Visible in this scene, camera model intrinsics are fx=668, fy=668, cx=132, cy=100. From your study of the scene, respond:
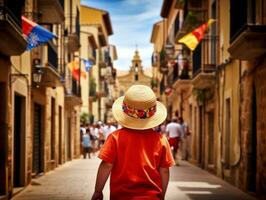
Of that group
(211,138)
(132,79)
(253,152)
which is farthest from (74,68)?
(132,79)

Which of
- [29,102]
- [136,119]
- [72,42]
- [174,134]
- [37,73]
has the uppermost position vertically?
[72,42]

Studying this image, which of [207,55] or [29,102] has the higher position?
[207,55]

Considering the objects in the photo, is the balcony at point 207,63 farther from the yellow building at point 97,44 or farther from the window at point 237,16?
the yellow building at point 97,44

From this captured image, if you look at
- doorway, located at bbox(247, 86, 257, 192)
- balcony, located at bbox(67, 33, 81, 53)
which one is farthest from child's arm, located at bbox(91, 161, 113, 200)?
balcony, located at bbox(67, 33, 81, 53)

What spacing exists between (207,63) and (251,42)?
8643mm

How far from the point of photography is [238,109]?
49.7 feet

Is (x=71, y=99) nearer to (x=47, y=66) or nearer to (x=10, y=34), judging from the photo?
(x=47, y=66)

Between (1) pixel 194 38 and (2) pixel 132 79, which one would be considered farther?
(2) pixel 132 79

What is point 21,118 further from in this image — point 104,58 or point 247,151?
point 104,58

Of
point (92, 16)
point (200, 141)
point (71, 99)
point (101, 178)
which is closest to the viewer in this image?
point (101, 178)

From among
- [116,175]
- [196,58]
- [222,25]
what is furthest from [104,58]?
[116,175]

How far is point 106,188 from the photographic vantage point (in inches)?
520

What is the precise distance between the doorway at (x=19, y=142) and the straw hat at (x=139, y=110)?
30.6 ft

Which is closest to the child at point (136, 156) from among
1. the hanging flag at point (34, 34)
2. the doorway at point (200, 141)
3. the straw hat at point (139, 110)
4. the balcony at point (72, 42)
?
the straw hat at point (139, 110)
